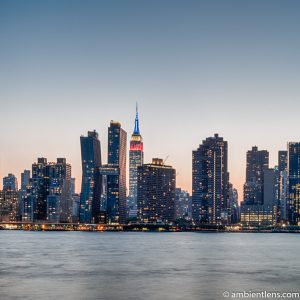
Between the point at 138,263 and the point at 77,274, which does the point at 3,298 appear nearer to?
the point at 77,274

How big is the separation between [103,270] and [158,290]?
2272cm

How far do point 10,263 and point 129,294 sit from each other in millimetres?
40232

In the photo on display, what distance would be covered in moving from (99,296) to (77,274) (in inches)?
817

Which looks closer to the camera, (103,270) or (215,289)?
(215,289)

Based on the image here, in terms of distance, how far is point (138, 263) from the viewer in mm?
104375

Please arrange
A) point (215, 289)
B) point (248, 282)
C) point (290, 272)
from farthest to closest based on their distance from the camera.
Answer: point (290, 272) → point (248, 282) → point (215, 289)

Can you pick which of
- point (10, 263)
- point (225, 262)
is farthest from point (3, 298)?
point (225, 262)

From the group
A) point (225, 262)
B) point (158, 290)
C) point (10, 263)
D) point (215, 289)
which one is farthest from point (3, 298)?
point (225, 262)

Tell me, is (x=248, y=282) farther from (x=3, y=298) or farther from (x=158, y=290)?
(x=3, y=298)

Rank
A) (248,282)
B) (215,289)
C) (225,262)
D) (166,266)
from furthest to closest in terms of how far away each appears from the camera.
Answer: (225,262) < (166,266) < (248,282) < (215,289)

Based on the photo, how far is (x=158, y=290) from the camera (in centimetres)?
6869

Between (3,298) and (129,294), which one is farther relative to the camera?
(129,294)

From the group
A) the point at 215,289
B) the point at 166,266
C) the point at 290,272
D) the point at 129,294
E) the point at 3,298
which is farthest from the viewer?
the point at 166,266

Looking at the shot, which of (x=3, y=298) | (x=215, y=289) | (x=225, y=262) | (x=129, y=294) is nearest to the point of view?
(x=3, y=298)
